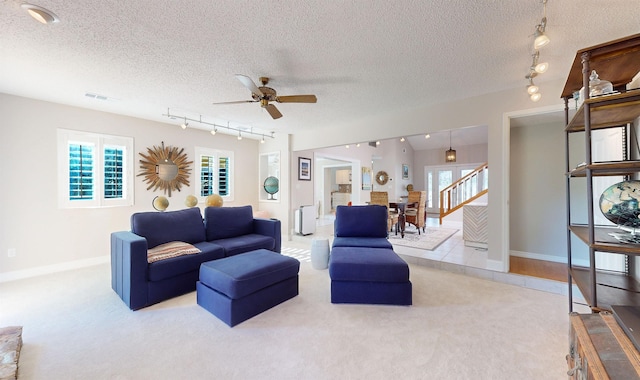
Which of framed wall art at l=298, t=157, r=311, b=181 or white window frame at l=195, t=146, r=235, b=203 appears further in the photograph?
framed wall art at l=298, t=157, r=311, b=181

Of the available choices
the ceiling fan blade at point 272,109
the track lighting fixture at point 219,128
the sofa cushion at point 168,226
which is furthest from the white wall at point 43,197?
the ceiling fan blade at point 272,109

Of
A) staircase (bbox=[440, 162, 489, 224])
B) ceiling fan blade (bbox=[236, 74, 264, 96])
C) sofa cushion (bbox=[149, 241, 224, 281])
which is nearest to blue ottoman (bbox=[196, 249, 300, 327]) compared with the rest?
sofa cushion (bbox=[149, 241, 224, 281])

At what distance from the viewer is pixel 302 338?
1.97 metres

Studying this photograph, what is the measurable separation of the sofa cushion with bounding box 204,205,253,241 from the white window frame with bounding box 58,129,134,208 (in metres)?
1.86

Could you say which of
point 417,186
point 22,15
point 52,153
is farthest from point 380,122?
point 417,186

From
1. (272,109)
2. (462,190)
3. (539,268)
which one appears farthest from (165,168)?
(462,190)

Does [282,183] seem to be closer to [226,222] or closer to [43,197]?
[226,222]

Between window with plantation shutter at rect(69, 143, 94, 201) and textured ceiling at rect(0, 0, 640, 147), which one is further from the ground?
Result: textured ceiling at rect(0, 0, 640, 147)

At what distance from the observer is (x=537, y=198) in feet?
12.8

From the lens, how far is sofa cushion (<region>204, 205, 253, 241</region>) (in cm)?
360

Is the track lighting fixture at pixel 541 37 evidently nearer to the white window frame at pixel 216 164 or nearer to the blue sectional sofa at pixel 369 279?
the blue sectional sofa at pixel 369 279

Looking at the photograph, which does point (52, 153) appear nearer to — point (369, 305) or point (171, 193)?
point (171, 193)

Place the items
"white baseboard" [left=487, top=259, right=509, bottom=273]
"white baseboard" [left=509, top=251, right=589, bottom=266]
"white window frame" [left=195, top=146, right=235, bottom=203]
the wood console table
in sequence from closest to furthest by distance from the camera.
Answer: the wood console table, "white baseboard" [left=487, top=259, right=509, bottom=273], "white baseboard" [left=509, top=251, right=589, bottom=266], "white window frame" [left=195, top=146, right=235, bottom=203]

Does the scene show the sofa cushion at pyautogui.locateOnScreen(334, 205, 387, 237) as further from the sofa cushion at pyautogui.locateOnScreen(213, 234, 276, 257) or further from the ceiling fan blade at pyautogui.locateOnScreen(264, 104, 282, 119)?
the ceiling fan blade at pyautogui.locateOnScreen(264, 104, 282, 119)
